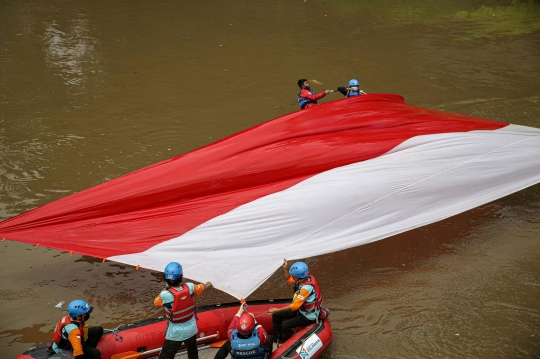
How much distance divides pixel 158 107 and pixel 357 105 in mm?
5972

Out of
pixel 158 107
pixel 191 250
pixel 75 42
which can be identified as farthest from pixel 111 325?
pixel 75 42

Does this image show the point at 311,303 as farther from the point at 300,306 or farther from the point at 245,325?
the point at 245,325

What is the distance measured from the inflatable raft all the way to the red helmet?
23.1 inches

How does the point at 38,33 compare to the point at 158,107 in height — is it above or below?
above

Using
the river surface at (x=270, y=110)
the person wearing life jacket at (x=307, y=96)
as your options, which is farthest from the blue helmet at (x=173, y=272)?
the person wearing life jacket at (x=307, y=96)

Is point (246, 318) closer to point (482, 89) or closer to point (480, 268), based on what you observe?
point (480, 268)

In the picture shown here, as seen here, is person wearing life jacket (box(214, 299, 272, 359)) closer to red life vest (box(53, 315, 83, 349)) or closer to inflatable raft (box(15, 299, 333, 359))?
inflatable raft (box(15, 299, 333, 359))

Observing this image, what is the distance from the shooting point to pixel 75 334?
6320mm

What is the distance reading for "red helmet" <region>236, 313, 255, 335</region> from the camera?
241 inches

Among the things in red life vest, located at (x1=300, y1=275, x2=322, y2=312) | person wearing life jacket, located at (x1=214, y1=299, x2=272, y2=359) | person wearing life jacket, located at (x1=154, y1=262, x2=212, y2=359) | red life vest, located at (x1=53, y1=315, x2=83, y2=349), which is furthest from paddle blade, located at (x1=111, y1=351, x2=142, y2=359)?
red life vest, located at (x1=300, y1=275, x2=322, y2=312)

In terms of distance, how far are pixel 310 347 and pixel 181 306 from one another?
145cm

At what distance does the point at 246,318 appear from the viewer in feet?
20.2

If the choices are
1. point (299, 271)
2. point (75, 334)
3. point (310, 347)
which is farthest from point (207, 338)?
point (75, 334)

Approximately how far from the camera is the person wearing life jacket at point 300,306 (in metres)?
6.78
